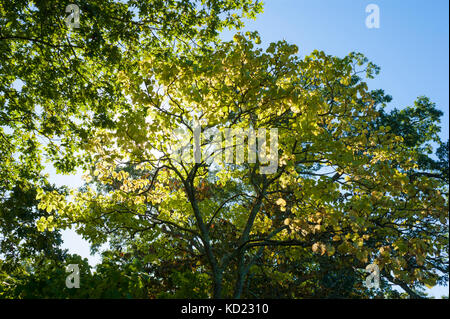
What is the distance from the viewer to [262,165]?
7.30m

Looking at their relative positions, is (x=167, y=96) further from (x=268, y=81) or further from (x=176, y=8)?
(x=176, y=8)

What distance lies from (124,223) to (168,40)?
4.80m

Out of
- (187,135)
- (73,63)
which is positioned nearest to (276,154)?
(187,135)

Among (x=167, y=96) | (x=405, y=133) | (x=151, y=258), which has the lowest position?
(x=151, y=258)

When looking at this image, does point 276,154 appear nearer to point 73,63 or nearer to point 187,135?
point 187,135

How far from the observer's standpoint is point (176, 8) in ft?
23.1

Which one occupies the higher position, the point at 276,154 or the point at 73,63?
the point at 73,63

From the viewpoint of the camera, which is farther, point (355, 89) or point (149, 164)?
point (149, 164)

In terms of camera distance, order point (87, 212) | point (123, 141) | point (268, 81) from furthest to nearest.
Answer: point (87, 212) → point (268, 81) → point (123, 141)

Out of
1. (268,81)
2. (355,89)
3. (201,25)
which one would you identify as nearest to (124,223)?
(268,81)

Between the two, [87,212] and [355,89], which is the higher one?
[355,89]

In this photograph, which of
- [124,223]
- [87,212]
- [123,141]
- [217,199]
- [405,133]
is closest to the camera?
[123,141]

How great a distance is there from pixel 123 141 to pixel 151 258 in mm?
3655
